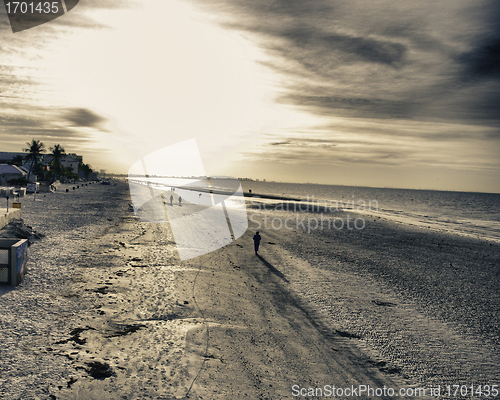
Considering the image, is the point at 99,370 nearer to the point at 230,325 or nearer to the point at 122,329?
the point at 122,329

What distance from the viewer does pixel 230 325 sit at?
10.6 m

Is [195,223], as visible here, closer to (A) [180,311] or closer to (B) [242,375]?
(A) [180,311]

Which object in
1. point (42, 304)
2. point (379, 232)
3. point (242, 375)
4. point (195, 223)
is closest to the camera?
point (242, 375)

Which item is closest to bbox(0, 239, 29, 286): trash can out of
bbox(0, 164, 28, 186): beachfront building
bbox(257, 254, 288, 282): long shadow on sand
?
bbox(257, 254, 288, 282): long shadow on sand

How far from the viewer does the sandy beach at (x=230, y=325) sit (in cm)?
746

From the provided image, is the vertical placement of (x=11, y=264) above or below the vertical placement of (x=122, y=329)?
above

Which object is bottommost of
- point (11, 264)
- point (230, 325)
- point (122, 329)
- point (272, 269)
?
point (272, 269)

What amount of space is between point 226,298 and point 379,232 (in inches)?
1127

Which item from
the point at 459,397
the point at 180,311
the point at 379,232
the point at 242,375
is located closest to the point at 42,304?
the point at 180,311

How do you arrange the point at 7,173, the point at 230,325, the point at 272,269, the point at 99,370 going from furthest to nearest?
the point at 7,173, the point at 272,269, the point at 230,325, the point at 99,370

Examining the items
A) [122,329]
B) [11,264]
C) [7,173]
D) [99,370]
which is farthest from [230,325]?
[7,173]

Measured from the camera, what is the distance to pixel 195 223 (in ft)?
109

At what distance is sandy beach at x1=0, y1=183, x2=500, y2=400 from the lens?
7.46 metres

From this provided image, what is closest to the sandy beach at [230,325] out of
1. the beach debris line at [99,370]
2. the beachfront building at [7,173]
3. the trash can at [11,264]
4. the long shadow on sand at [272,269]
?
the beach debris line at [99,370]
